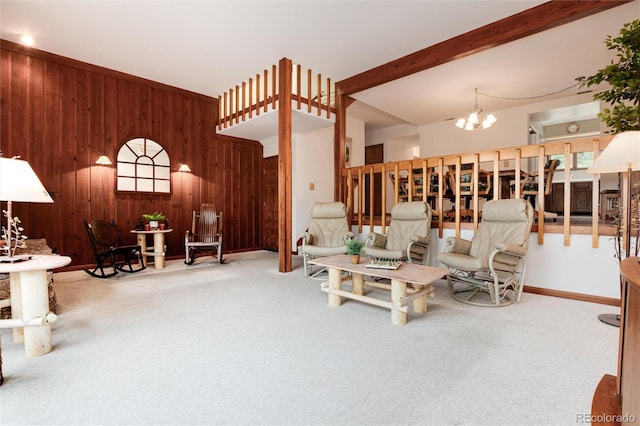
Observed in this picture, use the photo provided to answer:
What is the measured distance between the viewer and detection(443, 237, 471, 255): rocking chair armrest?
346 centimetres

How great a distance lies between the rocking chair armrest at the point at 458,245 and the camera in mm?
3463

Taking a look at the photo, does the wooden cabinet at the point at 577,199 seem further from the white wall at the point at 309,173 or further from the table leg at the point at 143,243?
the table leg at the point at 143,243

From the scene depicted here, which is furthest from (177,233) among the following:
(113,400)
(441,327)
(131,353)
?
(441,327)

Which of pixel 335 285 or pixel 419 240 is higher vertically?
pixel 419 240

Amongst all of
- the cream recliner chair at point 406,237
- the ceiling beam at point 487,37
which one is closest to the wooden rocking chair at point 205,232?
the cream recliner chair at point 406,237

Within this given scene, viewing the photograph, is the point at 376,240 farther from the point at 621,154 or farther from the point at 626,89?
the point at 626,89

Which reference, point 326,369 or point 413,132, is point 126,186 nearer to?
point 326,369

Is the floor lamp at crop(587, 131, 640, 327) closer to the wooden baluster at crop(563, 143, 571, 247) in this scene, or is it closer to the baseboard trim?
the wooden baluster at crop(563, 143, 571, 247)

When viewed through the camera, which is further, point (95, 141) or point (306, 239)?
point (95, 141)

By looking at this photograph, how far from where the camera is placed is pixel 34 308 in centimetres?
193

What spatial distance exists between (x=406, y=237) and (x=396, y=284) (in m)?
1.64

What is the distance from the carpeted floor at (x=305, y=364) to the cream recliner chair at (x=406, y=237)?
0.83 metres

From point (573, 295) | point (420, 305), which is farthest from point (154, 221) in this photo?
point (573, 295)

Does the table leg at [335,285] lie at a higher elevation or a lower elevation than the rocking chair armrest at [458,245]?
lower
